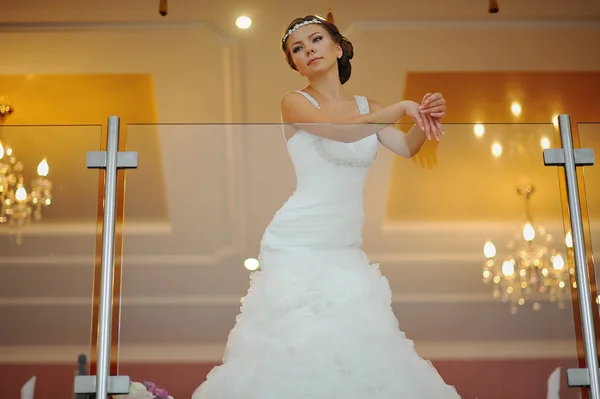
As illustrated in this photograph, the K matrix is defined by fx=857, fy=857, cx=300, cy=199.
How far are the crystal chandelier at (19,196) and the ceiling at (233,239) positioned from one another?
0.03 metres

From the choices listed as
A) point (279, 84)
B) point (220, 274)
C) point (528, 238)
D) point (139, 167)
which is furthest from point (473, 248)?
point (279, 84)

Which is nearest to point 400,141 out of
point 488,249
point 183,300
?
point 488,249

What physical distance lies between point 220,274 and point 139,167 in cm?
32

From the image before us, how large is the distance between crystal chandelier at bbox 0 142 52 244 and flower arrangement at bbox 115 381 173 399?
41cm

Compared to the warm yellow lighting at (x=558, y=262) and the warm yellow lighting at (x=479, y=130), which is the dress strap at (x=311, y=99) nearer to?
the warm yellow lighting at (x=479, y=130)

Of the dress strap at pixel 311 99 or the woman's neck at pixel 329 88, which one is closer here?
the dress strap at pixel 311 99

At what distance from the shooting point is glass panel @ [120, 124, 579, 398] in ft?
5.83

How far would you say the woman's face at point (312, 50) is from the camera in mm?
2932

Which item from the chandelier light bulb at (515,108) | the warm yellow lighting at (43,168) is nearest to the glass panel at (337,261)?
the warm yellow lighting at (43,168)

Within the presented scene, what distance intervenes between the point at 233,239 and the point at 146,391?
0.36 metres

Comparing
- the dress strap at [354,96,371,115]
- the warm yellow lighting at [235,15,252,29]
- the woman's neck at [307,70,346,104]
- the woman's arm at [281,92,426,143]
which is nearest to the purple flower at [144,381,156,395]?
the woman's arm at [281,92,426,143]

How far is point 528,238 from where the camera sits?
1.93m

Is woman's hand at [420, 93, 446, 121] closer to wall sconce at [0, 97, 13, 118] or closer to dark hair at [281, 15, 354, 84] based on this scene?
dark hair at [281, 15, 354, 84]

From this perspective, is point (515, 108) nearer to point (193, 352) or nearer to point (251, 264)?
point (251, 264)
